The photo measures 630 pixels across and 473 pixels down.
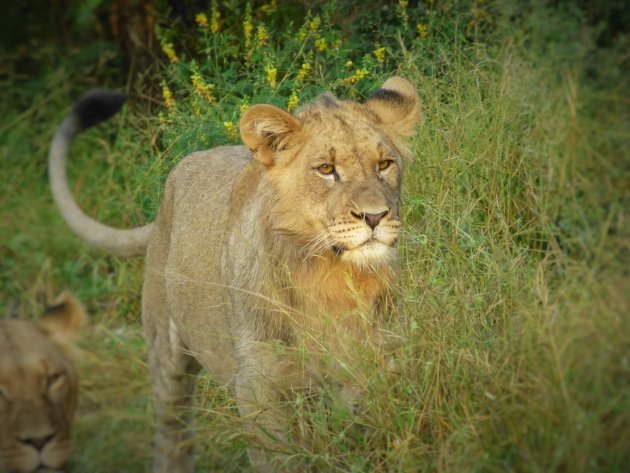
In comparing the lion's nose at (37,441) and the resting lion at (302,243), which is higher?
the resting lion at (302,243)

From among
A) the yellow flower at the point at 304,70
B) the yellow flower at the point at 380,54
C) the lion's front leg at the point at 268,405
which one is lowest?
the lion's front leg at the point at 268,405

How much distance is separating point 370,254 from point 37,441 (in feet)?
4.73

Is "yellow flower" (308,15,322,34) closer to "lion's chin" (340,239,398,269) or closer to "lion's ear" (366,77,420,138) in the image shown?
"lion's ear" (366,77,420,138)

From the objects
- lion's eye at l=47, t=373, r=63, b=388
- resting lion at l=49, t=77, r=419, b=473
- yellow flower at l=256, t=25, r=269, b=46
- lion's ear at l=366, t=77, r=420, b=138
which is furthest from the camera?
yellow flower at l=256, t=25, r=269, b=46

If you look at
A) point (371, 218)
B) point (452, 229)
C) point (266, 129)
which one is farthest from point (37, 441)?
point (452, 229)

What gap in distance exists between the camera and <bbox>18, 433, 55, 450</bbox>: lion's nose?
3.97 m

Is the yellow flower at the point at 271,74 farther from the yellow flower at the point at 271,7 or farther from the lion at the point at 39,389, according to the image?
the lion at the point at 39,389

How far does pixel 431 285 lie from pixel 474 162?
2.12ft

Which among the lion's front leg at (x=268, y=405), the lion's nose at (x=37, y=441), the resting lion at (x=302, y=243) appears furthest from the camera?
the lion's nose at (x=37, y=441)

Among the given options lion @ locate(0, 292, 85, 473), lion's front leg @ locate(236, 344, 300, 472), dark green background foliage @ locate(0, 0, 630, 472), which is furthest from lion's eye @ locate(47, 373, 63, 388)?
lion's front leg @ locate(236, 344, 300, 472)

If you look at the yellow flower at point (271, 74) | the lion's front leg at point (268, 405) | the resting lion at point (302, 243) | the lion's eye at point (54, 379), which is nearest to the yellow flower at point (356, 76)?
the yellow flower at point (271, 74)

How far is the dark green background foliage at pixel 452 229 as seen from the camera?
9.39ft

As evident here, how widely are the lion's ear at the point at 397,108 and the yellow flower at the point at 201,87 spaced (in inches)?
35.5

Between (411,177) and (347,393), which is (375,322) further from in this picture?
(411,177)
